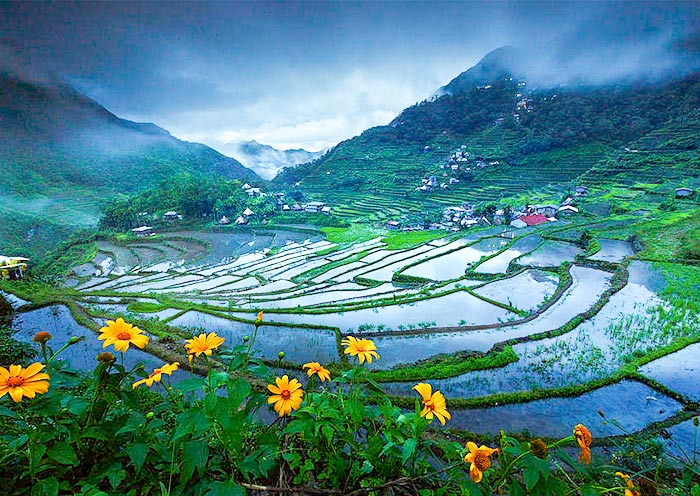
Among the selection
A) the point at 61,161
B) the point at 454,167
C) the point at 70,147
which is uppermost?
the point at 70,147

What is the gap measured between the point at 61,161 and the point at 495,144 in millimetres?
84724

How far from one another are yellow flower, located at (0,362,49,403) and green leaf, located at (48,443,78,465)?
0.21 metres

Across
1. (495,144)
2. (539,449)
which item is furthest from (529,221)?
(495,144)

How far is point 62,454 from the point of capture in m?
1.12

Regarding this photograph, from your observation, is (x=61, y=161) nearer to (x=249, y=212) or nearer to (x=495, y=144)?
(x=249, y=212)

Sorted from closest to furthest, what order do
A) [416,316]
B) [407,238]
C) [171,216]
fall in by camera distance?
[416,316], [407,238], [171,216]

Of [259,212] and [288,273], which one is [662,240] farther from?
[259,212]

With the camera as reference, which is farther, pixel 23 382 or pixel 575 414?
pixel 575 414

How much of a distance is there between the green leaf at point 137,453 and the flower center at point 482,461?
130 centimetres

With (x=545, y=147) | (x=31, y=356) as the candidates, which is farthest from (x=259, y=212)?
(x=545, y=147)

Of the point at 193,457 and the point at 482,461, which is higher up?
the point at 193,457

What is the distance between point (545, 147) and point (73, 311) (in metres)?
67.7

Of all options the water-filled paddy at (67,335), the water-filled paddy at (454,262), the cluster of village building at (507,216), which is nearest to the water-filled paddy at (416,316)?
the water-filled paddy at (454,262)

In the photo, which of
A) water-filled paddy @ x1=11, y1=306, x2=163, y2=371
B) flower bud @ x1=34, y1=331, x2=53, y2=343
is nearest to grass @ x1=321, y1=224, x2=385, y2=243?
water-filled paddy @ x1=11, y1=306, x2=163, y2=371
